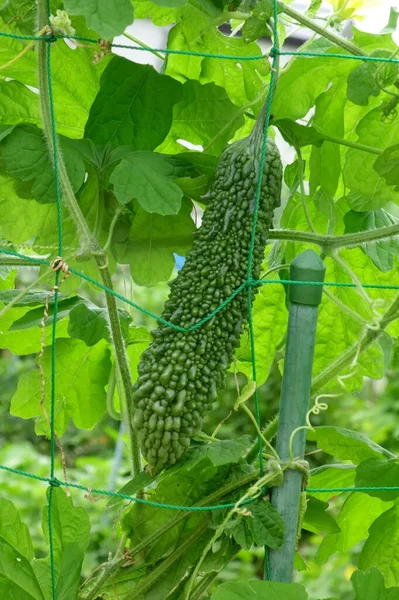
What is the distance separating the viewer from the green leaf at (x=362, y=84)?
1.01 metres

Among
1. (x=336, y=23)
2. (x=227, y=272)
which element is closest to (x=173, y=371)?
(x=227, y=272)

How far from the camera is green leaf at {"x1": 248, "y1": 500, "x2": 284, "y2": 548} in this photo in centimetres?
93

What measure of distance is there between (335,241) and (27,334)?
1.57ft

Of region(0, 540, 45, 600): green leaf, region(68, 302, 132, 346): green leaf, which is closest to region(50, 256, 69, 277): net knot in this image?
region(68, 302, 132, 346): green leaf

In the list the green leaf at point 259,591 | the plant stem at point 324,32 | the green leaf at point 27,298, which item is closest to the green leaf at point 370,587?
the green leaf at point 259,591

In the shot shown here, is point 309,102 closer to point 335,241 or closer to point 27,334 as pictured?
point 335,241

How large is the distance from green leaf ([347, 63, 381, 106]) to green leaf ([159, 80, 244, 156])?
15 centimetres

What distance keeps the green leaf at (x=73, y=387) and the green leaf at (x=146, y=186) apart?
1.16 feet

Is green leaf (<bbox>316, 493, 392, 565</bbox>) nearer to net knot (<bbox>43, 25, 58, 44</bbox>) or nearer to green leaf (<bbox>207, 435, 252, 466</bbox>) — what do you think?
green leaf (<bbox>207, 435, 252, 466</bbox>)

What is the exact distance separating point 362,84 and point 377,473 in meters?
0.47

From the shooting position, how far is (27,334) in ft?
4.12

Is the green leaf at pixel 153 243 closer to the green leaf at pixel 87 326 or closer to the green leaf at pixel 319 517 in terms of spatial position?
the green leaf at pixel 87 326

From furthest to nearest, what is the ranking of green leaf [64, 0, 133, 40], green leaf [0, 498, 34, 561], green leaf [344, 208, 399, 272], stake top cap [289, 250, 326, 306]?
green leaf [344, 208, 399, 272] → green leaf [0, 498, 34, 561] → stake top cap [289, 250, 326, 306] → green leaf [64, 0, 133, 40]

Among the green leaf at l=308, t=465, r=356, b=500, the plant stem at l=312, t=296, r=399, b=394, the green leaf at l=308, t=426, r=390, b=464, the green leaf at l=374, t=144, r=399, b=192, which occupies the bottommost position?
the green leaf at l=308, t=465, r=356, b=500
